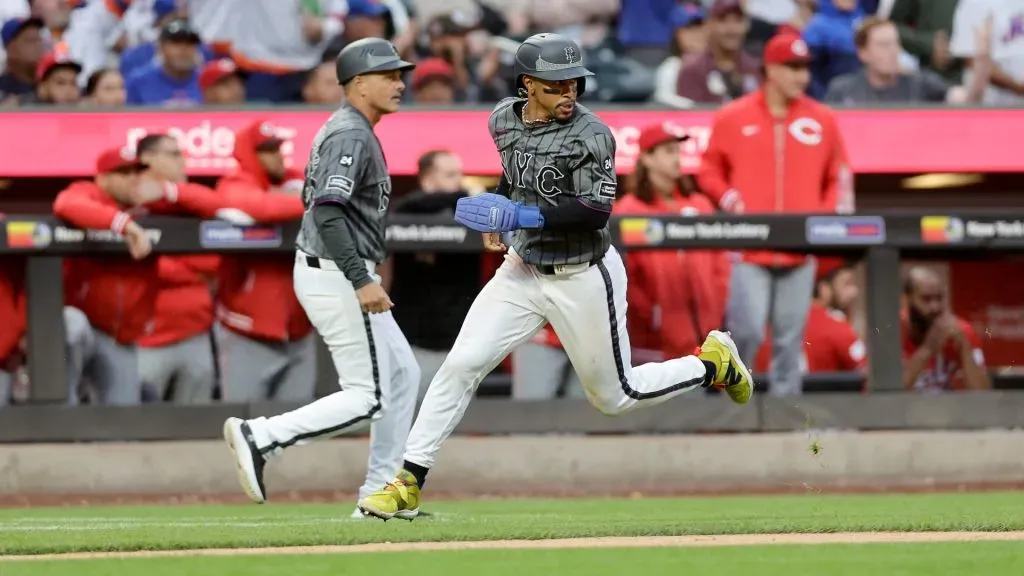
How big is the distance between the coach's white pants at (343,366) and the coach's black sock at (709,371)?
50.1 inches

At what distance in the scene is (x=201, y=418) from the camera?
9.21 m

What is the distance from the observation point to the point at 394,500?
648cm

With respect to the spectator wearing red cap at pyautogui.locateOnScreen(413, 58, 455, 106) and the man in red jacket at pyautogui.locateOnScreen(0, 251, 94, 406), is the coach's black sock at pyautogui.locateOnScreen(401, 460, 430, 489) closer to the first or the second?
the man in red jacket at pyautogui.locateOnScreen(0, 251, 94, 406)

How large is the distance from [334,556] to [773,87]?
5.36 m

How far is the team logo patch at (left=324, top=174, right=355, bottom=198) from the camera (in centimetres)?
689

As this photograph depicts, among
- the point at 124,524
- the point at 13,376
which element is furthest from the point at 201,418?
the point at 124,524

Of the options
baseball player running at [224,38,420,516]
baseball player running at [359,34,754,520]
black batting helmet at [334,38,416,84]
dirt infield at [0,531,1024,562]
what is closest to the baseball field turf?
dirt infield at [0,531,1024,562]

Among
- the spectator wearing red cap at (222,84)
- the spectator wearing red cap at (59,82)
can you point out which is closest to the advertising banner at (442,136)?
the spectator wearing red cap at (222,84)

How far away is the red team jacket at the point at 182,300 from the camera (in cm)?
905

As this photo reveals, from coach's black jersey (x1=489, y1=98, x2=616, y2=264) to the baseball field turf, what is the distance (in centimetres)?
103

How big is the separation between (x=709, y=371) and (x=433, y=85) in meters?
4.92

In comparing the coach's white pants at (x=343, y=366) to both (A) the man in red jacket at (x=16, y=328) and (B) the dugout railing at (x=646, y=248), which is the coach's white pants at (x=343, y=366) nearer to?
(B) the dugout railing at (x=646, y=248)

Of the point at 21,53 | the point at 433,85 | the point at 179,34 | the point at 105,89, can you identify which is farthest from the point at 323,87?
the point at 21,53

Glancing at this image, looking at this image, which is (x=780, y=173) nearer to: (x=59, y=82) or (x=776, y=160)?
(x=776, y=160)
